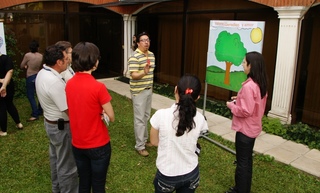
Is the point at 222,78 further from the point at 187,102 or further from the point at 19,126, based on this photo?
the point at 19,126

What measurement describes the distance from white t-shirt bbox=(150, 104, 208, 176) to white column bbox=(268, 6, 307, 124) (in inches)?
171

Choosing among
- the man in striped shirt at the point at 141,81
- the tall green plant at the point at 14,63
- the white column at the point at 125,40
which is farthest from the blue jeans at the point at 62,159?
the white column at the point at 125,40

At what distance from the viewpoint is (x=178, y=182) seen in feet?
7.18

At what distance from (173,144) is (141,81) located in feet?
7.75

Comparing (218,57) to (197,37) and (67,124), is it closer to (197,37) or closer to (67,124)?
(67,124)

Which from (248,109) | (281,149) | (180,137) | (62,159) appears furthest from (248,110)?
(281,149)

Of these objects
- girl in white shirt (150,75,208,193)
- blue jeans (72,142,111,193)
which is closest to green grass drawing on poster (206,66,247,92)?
girl in white shirt (150,75,208,193)

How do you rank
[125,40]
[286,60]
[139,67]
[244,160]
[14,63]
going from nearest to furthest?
1. [244,160]
2. [139,67]
3. [286,60]
4. [14,63]
5. [125,40]

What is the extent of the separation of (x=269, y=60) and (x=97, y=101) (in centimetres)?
546

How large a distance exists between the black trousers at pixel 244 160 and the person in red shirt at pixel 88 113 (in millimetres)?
1487

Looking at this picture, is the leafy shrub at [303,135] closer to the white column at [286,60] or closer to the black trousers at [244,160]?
the white column at [286,60]

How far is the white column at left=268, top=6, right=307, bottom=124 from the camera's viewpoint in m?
5.61

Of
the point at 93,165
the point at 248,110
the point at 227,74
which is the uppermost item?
the point at 227,74

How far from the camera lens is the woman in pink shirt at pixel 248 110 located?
2930 mm
